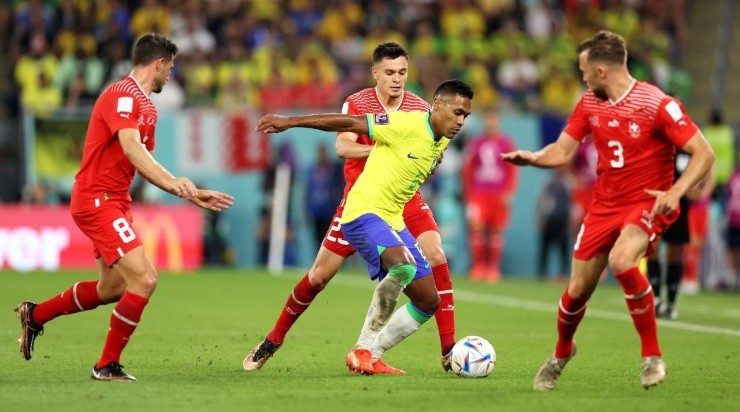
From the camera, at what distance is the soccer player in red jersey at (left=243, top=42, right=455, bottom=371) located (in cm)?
1031

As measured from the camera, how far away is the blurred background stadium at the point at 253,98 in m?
22.8

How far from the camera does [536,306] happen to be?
56.8ft

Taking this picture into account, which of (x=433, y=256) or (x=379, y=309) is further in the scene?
(x=433, y=256)

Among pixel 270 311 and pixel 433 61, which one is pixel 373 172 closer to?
pixel 270 311

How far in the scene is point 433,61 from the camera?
23.9m

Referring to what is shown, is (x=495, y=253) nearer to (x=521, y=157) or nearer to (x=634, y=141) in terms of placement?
(x=521, y=157)

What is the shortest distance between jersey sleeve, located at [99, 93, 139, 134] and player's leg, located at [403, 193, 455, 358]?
95.3 inches

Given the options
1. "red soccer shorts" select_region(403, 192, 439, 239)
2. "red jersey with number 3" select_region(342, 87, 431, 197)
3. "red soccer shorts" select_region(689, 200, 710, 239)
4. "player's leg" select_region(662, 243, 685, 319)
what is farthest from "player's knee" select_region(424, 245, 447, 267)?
"red soccer shorts" select_region(689, 200, 710, 239)

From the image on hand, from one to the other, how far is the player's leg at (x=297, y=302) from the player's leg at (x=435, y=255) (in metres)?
0.67

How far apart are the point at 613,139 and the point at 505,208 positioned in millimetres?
13381

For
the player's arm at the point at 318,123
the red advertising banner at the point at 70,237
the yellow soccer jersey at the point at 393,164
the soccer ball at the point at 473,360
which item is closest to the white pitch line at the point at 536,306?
the red advertising banner at the point at 70,237

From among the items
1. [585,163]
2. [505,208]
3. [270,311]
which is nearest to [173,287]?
[270,311]

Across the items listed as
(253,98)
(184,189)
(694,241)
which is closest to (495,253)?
(694,241)

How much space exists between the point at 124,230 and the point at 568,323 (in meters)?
3.05
